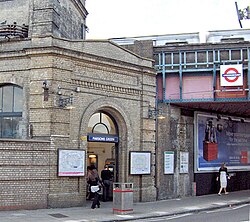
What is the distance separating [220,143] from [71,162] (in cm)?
1118

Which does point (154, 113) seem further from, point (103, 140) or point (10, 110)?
point (10, 110)

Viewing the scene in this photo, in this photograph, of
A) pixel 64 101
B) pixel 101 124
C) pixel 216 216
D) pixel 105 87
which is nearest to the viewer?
pixel 216 216

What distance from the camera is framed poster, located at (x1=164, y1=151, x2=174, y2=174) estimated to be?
70.2ft

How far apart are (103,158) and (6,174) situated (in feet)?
22.2

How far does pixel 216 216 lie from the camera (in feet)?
52.0

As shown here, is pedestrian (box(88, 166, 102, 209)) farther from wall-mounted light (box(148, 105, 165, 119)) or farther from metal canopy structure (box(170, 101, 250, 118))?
metal canopy structure (box(170, 101, 250, 118))

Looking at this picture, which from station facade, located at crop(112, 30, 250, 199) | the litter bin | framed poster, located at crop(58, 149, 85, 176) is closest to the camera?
the litter bin

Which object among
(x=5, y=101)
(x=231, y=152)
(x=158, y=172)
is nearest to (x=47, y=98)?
(x=5, y=101)

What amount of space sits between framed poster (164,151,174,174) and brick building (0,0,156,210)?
985 millimetres

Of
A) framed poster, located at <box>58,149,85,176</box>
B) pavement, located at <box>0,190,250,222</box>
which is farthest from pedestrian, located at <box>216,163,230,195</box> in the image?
framed poster, located at <box>58,149,85,176</box>

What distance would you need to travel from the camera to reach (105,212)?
53.0 feet

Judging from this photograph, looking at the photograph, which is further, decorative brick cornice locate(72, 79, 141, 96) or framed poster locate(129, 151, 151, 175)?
framed poster locate(129, 151, 151, 175)

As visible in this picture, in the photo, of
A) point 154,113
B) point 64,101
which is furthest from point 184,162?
point 64,101

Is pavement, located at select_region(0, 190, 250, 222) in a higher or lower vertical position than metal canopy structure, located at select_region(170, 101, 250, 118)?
lower
